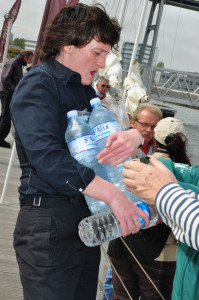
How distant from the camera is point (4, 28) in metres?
9.64

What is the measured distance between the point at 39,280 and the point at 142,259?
103 centimetres

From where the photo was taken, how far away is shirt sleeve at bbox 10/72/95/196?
4.90 feet

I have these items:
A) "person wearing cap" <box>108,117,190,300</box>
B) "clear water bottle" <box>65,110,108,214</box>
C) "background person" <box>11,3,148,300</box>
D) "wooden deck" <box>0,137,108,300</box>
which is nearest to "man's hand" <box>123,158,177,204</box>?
"background person" <box>11,3,148,300</box>

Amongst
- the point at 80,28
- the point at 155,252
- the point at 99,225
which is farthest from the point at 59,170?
the point at 155,252

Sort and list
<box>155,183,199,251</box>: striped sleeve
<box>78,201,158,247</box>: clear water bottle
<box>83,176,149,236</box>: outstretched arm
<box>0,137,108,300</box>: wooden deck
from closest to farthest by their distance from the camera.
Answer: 1. <box>155,183,199,251</box>: striped sleeve
2. <box>83,176,149,236</box>: outstretched arm
3. <box>78,201,158,247</box>: clear water bottle
4. <box>0,137,108,300</box>: wooden deck

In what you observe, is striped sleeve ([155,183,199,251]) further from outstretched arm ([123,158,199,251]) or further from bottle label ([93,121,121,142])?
bottle label ([93,121,121,142])

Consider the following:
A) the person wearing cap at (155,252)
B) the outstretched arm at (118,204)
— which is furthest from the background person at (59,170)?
the person wearing cap at (155,252)

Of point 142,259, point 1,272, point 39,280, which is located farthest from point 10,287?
point 39,280

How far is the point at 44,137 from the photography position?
151 centimetres

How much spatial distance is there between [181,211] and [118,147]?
46 cm

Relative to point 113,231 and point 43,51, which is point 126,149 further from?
point 43,51

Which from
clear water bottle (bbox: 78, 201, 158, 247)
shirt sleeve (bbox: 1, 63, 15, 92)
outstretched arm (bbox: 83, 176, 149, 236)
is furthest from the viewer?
shirt sleeve (bbox: 1, 63, 15, 92)

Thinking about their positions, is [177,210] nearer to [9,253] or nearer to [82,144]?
[82,144]

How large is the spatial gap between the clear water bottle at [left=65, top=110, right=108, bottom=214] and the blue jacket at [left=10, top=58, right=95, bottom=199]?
0.05m
